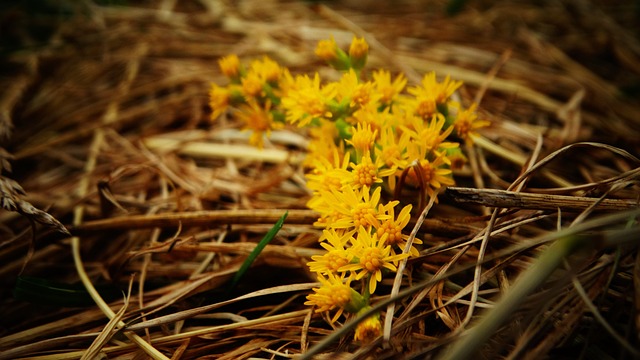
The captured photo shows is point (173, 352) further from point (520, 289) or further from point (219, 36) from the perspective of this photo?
point (219, 36)

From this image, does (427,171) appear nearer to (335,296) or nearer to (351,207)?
(351,207)

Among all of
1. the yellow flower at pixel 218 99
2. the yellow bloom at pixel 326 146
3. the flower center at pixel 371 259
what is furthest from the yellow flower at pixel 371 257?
the yellow flower at pixel 218 99

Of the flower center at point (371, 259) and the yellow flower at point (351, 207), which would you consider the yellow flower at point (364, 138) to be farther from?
the flower center at point (371, 259)

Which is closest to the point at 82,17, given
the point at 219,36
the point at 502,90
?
the point at 219,36

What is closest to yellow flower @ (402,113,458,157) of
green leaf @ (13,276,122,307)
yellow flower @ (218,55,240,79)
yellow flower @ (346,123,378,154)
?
yellow flower @ (346,123,378,154)

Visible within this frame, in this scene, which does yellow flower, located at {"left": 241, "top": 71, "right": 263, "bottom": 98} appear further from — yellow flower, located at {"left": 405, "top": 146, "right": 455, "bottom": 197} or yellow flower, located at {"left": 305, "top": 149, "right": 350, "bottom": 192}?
yellow flower, located at {"left": 405, "top": 146, "right": 455, "bottom": 197}

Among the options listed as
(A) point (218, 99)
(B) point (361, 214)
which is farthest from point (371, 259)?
(A) point (218, 99)
